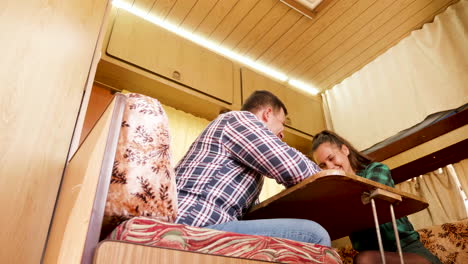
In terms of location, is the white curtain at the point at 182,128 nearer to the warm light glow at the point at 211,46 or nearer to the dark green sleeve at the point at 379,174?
the warm light glow at the point at 211,46

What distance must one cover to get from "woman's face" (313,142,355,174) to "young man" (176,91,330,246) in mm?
949

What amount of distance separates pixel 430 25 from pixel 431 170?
1.16 metres

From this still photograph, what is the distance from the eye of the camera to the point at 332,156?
2.21 metres

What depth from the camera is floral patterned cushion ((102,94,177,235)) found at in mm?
789

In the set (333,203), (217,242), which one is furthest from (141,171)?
(333,203)

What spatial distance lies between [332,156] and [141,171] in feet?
Result: 5.25

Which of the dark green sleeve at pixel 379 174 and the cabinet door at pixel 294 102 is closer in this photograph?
the dark green sleeve at pixel 379 174

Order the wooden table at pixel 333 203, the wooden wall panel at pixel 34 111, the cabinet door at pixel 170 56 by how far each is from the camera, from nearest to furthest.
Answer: the wooden wall panel at pixel 34 111 → the wooden table at pixel 333 203 → the cabinet door at pixel 170 56

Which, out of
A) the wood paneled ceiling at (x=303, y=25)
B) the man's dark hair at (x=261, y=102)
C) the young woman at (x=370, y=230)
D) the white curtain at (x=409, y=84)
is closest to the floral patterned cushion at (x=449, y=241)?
the young woman at (x=370, y=230)

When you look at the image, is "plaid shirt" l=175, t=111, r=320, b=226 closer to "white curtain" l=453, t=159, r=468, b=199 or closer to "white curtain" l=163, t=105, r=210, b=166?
"white curtain" l=163, t=105, r=210, b=166

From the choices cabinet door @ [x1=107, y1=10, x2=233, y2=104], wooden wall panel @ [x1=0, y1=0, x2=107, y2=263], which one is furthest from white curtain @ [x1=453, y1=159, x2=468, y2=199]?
wooden wall panel @ [x1=0, y1=0, x2=107, y2=263]

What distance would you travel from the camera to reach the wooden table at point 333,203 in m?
1.13

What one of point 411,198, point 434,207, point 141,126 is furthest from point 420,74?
point 141,126

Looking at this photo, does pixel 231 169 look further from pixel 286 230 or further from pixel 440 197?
pixel 440 197
